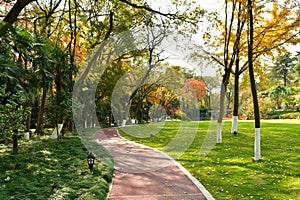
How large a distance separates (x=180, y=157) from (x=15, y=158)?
17.9ft

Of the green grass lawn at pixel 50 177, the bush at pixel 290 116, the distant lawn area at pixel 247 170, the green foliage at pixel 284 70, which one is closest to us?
the green grass lawn at pixel 50 177

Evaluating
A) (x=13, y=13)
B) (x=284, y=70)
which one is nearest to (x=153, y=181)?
(x=13, y=13)

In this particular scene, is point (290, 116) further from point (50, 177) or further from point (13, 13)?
point (13, 13)

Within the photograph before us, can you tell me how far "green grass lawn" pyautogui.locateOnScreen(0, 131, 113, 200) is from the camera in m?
5.70

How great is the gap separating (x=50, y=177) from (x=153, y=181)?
2.45 metres

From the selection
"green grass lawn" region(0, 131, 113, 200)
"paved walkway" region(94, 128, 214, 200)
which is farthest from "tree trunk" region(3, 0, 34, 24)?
"paved walkway" region(94, 128, 214, 200)

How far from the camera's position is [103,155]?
1098cm

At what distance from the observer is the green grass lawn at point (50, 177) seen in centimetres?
570

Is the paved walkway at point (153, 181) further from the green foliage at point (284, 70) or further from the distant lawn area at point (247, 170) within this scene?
the green foliage at point (284, 70)

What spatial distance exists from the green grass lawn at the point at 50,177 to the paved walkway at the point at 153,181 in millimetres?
416

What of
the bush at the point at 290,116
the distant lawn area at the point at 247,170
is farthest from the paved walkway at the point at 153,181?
the bush at the point at 290,116

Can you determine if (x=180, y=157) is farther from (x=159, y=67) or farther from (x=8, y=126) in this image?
(x=159, y=67)

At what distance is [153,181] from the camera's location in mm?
7512

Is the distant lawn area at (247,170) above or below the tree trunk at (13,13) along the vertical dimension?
below
